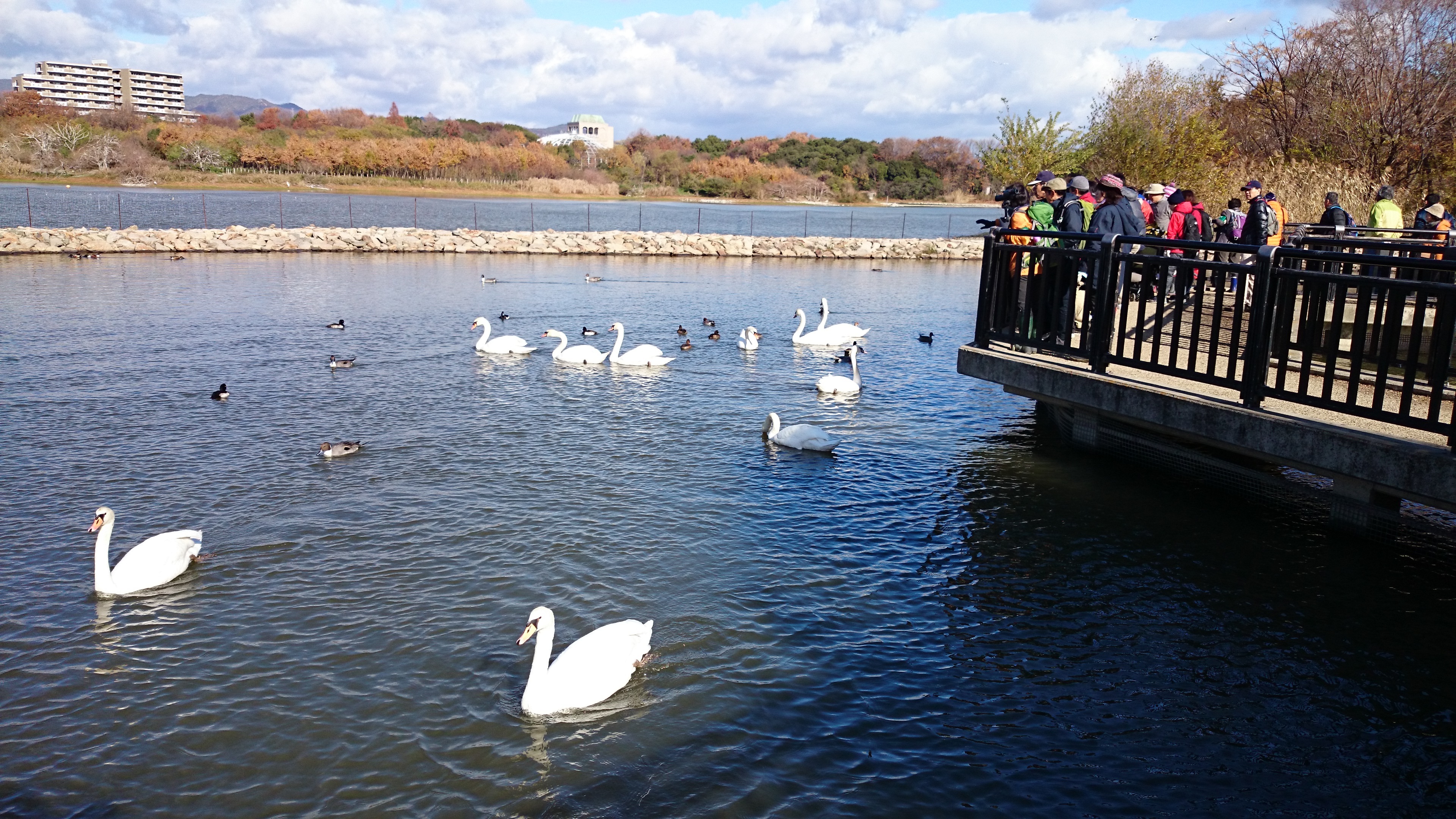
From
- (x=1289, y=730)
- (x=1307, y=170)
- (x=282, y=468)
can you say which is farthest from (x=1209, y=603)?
(x=1307, y=170)

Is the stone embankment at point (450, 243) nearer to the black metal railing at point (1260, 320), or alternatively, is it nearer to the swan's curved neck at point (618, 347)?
the swan's curved neck at point (618, 347)

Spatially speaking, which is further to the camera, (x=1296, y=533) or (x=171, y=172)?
(x=171, y=172)

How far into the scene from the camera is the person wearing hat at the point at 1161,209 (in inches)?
588

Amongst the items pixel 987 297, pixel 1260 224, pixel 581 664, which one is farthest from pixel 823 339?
pixel 581 664

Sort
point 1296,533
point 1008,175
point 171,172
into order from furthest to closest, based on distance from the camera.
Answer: point 171,172
point 1008,175
point 1296,533

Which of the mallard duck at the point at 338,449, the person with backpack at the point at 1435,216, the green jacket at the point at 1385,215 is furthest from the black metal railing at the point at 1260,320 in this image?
the mallard duck at the point at 338,449

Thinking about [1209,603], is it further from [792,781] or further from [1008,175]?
[1008,175]

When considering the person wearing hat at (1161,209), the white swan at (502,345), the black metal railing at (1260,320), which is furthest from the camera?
the white swan at (502,345)

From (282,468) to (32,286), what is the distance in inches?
794

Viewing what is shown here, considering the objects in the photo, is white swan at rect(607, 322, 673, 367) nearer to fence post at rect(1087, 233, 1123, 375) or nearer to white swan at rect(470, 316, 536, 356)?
white swan at rect(470, 316, 536, 356)

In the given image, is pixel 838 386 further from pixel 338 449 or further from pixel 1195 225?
pixel 338 449

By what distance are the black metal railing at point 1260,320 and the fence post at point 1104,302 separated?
0.01 meters

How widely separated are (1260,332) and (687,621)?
17.2 ft

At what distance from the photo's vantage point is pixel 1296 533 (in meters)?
9.52
